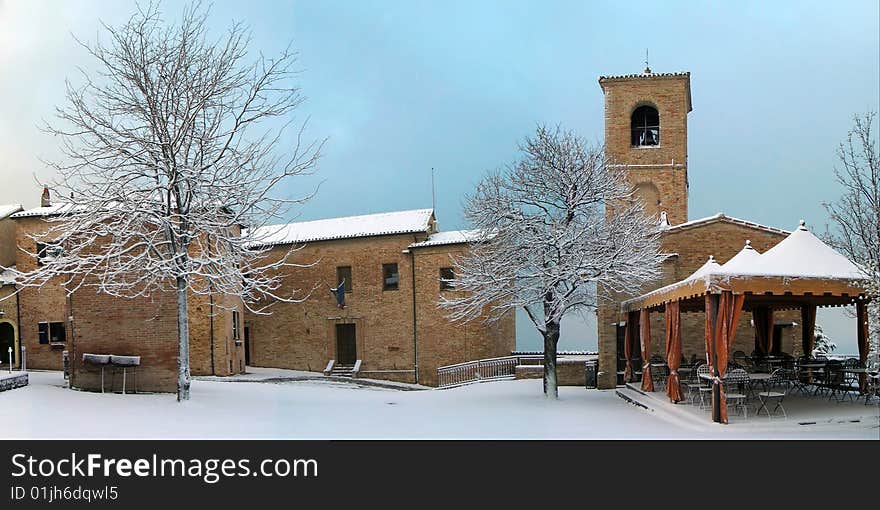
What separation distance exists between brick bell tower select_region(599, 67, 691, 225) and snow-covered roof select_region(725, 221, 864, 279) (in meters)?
12.5

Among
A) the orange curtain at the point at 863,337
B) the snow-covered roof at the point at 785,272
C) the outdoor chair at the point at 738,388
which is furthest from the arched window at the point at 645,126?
the snow-covered roof at the point at 785,272

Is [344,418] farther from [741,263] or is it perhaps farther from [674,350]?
[741,263]

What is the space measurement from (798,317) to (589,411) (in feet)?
30.6

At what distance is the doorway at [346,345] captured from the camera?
3419cm

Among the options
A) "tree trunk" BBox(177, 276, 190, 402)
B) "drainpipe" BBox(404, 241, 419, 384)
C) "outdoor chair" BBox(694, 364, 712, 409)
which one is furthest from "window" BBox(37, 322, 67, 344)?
"outdoor chair" BBox(694, 364, 712, 409)

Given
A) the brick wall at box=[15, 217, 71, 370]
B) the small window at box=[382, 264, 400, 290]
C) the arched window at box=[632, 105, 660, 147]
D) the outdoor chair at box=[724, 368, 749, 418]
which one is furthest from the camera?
the small window at box=[382, 264, 400, 290]

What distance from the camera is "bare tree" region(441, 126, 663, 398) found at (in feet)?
65.1

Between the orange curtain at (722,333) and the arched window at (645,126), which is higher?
the arched window at (645,126)

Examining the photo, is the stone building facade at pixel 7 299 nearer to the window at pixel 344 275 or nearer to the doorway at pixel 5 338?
the doorway at pixel 5 338

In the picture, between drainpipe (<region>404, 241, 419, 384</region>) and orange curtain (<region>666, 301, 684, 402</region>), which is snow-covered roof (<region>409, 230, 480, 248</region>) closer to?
drainpipe (<region>404, 241, 419, 384</region>)

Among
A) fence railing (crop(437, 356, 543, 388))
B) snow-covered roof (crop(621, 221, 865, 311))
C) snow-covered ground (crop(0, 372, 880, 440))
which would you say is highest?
snow-covered roof (crop(621, 221, 865, 311))

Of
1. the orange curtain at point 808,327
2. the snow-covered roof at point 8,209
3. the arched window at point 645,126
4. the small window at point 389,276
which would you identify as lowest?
the orange curtain at point 808,327

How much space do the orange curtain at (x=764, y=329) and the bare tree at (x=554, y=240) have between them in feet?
12.0
